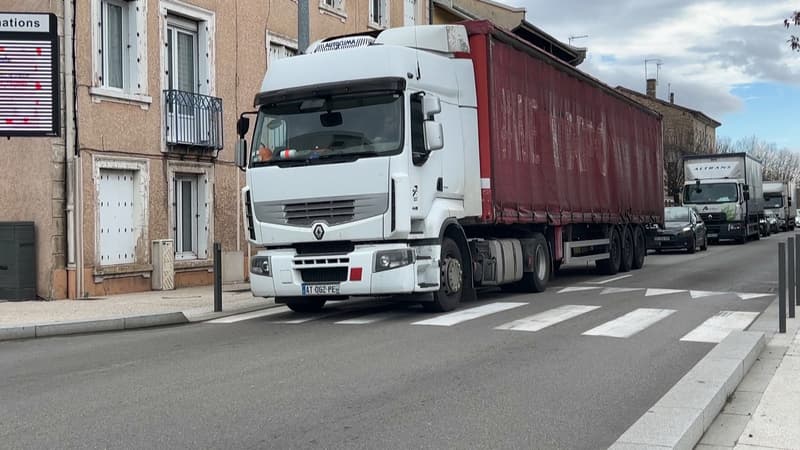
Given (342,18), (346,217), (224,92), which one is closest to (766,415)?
(346,217)

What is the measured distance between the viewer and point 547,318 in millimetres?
11234

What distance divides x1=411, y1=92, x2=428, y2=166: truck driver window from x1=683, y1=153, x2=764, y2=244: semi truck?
91.8 feet

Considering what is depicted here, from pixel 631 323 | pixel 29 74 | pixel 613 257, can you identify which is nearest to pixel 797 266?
pixel 631 323

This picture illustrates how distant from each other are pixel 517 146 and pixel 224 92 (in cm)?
798

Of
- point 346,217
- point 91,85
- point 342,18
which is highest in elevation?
point 342,18

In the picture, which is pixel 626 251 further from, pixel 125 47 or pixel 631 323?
→ pixel 125 47

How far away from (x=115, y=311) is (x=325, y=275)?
3.68 m

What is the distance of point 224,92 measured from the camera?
755 inches

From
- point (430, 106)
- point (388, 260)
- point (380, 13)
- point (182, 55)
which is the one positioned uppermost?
point (380, 13)

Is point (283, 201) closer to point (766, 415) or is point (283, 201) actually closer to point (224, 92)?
point (766, 415)

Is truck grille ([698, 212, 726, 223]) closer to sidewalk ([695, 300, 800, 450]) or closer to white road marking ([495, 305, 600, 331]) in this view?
white road marking ([495, 305, 600, 331])

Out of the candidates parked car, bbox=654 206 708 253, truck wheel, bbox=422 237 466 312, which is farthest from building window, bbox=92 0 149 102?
parked car, bbox=654 206 708 253

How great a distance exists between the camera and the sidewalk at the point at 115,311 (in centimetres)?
1113

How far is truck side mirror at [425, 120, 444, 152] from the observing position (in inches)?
432
